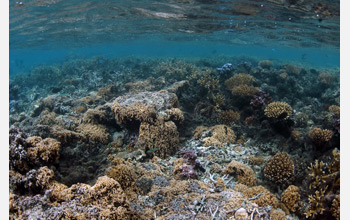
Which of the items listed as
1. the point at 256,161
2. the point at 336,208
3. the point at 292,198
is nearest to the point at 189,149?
the point at 256,161

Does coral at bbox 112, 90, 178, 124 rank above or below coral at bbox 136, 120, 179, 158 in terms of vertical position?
above

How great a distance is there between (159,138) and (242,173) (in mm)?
3483

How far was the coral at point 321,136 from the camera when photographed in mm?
6855

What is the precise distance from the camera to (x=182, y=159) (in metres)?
7.50

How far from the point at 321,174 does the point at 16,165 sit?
7581 millimetres

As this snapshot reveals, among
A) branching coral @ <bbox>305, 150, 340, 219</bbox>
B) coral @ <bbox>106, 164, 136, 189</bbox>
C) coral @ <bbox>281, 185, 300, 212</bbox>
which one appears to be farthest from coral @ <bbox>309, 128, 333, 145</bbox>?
coral @ <bbox>106, 164, 136, 189</bbox>

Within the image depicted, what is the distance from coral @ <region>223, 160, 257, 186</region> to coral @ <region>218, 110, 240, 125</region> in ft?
12.6

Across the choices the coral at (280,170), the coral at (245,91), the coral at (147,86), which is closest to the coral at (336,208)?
the coral at (280,170)

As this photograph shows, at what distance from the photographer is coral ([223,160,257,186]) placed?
651cm

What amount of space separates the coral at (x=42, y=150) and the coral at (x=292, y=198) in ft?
20.5

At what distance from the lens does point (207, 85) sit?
12.6 meters

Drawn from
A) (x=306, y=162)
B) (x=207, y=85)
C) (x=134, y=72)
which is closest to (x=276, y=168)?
(x=306, y=162)

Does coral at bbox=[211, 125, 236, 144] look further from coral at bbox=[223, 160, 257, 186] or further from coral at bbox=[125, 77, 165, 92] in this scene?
coral at bbox=[125, 77, 165, 92]

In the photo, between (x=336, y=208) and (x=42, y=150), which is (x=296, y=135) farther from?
(x=42, y=150)
